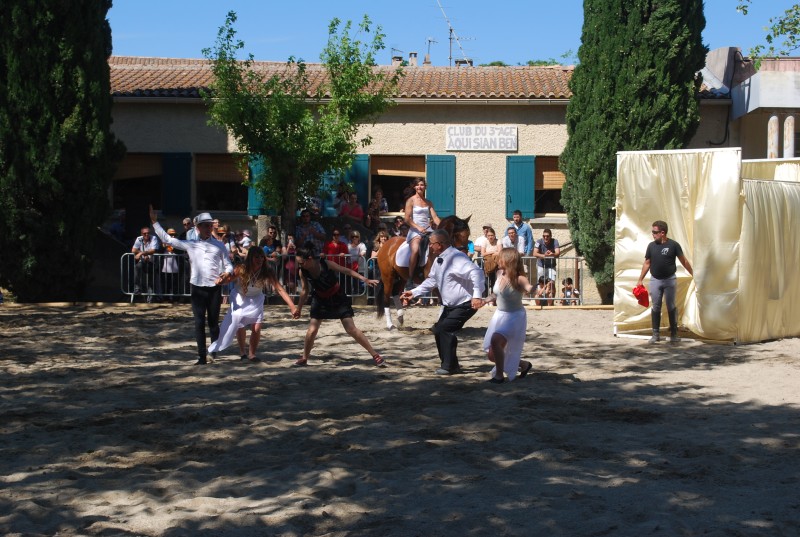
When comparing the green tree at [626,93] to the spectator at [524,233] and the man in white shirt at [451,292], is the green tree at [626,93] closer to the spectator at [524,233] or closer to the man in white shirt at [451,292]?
the spectator at [524,233]

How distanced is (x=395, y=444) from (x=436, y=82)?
62.2 feet

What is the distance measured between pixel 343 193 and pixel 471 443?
1614 cm

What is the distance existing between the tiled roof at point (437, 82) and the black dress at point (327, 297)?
13.0m

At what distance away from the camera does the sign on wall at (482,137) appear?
82.3 ft

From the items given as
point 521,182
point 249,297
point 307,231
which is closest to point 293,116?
point 307,231

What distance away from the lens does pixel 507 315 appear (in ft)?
37.1

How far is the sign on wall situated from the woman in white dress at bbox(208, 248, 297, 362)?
12933 millimetres

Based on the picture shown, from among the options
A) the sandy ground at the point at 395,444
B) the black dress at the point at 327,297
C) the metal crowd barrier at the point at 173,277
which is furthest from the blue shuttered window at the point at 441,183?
the black dress at the point at 327,297

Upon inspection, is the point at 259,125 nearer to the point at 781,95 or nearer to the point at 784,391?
the point at 781,95

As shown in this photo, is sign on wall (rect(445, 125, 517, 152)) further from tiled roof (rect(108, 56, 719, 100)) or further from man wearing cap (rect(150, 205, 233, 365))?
man wearing cap (rect(150, 205, 233, 365))

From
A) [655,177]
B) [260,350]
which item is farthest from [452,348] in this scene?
[655,177]

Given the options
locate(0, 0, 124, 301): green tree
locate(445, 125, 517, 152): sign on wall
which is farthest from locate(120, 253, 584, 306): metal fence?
locate(445, 125, 517, 152): sign on wall

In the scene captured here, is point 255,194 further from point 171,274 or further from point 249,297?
point 249,297

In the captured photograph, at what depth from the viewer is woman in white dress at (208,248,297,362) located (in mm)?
12672
